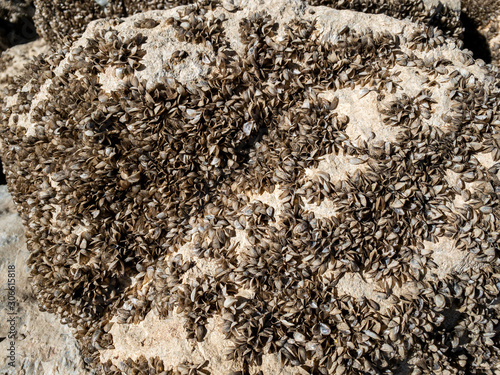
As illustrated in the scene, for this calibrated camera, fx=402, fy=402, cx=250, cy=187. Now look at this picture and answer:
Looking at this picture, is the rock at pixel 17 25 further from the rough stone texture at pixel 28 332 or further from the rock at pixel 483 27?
the rock at pixel 483 27

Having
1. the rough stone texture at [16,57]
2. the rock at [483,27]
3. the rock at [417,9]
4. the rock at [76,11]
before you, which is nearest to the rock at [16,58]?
the rough stone texture at [16,57]

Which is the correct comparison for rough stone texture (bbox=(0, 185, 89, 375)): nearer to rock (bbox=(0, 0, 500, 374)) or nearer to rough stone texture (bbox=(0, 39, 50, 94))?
rock (bbox=(0, 0, 500, 374))

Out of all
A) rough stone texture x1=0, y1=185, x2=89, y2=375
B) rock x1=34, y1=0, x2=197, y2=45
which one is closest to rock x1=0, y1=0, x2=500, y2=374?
rough stone texture x1=0, y1=185, x2=89, y2=375

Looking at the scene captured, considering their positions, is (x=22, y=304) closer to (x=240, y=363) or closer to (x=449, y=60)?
(x=240, y=363)

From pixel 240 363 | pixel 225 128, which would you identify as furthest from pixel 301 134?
pixel 240 363

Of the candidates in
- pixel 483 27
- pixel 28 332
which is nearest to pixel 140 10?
pixel 28 332

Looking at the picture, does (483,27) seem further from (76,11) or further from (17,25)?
(17,25)

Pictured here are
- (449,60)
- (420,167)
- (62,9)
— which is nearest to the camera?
(420,167)
